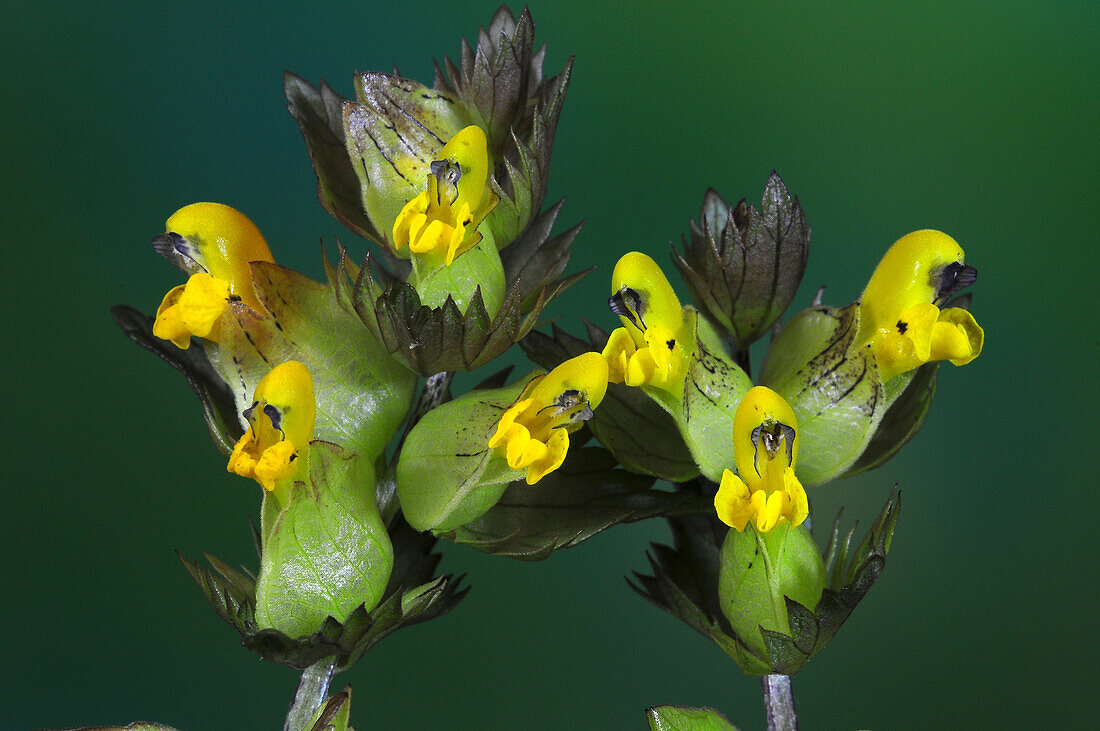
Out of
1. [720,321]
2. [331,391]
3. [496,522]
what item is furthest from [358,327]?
[720,321]

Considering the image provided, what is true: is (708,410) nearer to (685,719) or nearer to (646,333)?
(646,333)

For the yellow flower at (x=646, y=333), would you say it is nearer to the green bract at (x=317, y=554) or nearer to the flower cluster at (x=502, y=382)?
the flower cluster at (x=502, y=382)

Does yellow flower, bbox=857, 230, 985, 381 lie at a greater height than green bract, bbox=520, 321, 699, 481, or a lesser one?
greater

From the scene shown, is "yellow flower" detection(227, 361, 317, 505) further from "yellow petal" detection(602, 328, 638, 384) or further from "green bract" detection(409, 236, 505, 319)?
"yellow petal" detection(602, 328, 638, 384)

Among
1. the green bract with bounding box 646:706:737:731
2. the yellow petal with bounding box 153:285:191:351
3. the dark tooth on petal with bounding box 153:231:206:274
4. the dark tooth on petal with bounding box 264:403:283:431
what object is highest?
the dark tooth on petal with bounding box 153:231:206:274

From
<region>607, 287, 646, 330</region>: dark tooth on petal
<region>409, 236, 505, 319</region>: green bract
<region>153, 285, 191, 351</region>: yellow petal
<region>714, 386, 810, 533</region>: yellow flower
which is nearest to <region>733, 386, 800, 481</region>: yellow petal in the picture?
<region>714, 386, 810, 533</region>: yellow flower

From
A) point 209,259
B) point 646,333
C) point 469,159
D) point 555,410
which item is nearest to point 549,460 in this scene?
point 555,410

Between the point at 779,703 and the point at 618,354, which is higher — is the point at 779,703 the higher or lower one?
the lower one

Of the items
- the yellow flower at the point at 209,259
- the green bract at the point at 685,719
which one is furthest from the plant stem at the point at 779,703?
the yellow flower at the point at 209,259

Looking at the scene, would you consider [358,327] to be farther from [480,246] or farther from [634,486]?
[634,486]
